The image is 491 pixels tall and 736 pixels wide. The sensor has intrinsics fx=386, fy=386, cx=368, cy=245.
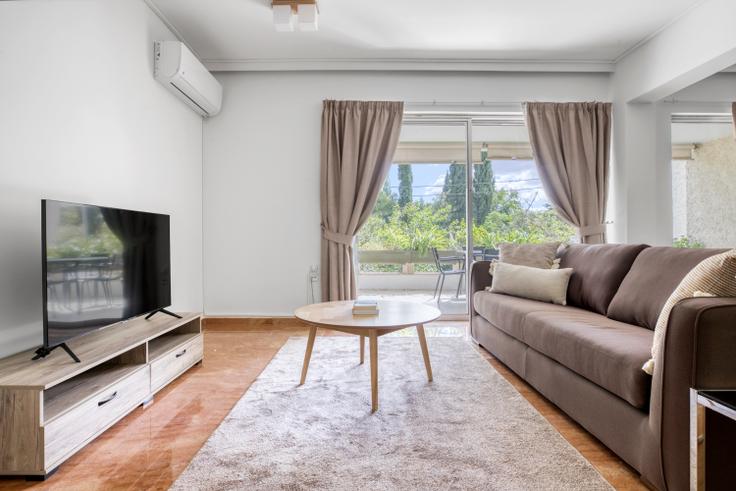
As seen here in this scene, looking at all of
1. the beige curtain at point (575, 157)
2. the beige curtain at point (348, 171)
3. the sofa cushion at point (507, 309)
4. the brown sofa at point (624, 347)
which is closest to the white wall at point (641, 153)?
the beige curtain at point (575, 157)

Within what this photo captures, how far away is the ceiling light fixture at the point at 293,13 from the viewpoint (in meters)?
2.97

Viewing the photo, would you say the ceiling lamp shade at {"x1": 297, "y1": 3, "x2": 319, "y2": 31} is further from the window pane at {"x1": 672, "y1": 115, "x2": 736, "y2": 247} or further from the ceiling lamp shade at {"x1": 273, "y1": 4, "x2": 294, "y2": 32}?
the window pane at {"x1": 672, "y1": 115, "x2": 736, "y2": 247}

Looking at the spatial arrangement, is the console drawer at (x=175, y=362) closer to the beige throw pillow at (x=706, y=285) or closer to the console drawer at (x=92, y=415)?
→ the console drawer at (x=92, y=415)

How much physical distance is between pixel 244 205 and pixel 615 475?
368 centimetres

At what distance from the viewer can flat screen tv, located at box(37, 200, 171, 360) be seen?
169 cm

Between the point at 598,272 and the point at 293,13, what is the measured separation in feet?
9.73

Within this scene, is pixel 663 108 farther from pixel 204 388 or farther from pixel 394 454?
pixel 204 388

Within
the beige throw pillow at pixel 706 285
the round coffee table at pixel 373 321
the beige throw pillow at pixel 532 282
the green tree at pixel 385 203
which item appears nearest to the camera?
the beige throw pillow at pixel 706 285

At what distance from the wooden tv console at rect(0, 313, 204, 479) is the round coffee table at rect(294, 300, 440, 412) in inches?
33.1

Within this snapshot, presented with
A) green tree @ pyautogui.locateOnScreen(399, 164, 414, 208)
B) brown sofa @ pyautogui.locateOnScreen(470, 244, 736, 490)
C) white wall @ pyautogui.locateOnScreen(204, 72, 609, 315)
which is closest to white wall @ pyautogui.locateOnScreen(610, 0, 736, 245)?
brown sofa @ pyautogui.locateOnScreen(470, 244, 736, 490)

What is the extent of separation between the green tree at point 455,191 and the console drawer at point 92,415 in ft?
10.4

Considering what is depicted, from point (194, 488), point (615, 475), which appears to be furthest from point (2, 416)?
point (615, 475)

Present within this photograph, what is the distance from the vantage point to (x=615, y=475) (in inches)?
57.1

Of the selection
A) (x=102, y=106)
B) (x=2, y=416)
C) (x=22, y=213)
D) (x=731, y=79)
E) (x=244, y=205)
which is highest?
(x=731, y=79)
